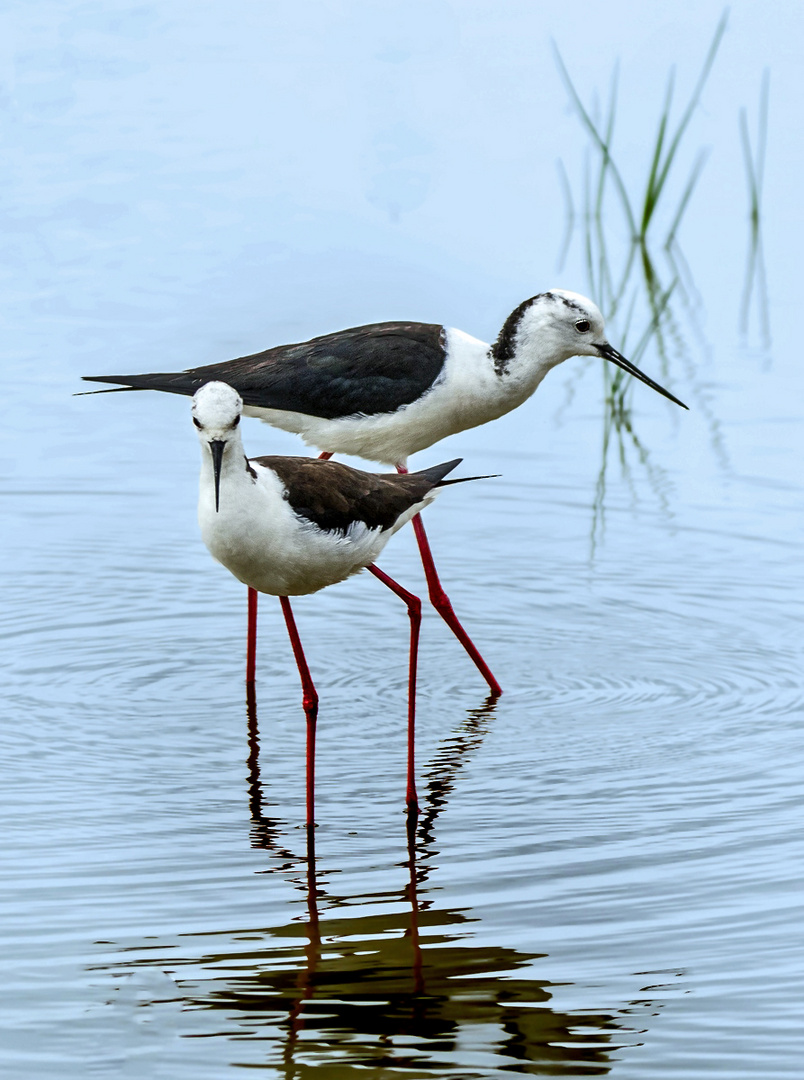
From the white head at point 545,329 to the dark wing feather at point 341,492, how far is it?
1.09 m

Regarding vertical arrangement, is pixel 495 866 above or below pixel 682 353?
below

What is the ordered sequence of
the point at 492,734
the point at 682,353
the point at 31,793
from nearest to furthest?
the point at 31,793 < the point at 492,734 < the point at 682,353

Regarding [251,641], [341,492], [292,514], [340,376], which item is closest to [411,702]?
[341,492]

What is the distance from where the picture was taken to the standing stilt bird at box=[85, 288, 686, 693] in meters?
7.52

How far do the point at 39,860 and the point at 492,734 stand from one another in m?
1.99

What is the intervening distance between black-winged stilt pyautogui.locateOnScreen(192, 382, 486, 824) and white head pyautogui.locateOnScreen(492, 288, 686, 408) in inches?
43.7

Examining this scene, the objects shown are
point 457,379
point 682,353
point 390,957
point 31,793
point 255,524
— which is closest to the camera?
point 390,957

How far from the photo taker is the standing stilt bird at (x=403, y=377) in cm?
752

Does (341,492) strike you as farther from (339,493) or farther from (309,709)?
(309,709)

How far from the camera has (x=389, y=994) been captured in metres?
5.09

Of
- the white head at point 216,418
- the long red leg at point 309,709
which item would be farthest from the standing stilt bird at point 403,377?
the white head at point 216,418

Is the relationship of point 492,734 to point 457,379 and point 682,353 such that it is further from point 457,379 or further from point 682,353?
point 682,353

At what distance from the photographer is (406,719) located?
23.5ft

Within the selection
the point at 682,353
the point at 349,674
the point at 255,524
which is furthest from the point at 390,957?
the point at 682,353
